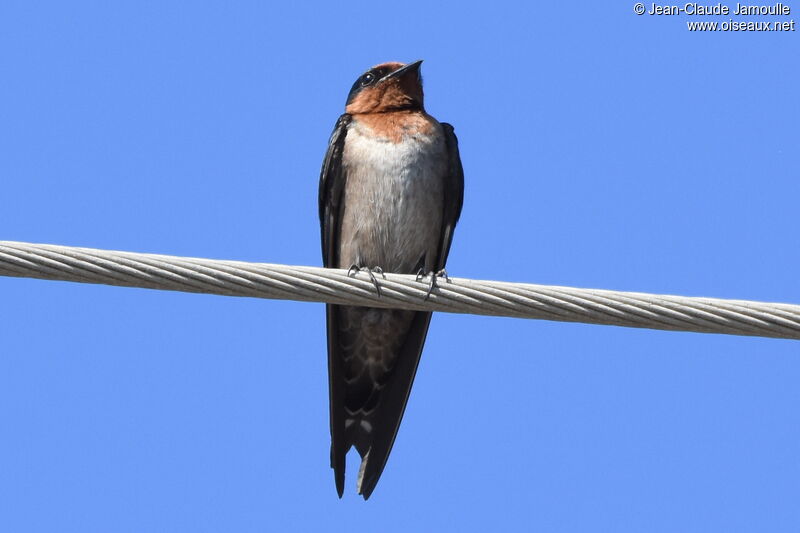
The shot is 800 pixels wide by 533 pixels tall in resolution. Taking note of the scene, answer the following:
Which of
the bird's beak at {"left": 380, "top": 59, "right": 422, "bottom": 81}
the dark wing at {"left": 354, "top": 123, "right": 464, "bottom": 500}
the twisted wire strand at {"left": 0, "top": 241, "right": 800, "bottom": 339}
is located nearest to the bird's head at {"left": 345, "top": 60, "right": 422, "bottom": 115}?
the bird's beak at {"left": 380, "top": 59, "right": 422, "bottom": 81}

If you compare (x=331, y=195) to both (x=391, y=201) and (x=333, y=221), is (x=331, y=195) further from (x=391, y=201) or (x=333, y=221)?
(x=391, y=201)

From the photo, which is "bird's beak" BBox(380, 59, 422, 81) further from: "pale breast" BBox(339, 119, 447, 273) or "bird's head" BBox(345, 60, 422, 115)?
"pale breast" BBox(339, 119, 447, 273)

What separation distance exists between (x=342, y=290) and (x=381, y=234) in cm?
287

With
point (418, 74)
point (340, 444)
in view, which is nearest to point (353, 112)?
point (418, 74)

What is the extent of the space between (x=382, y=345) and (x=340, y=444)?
0.87 meters

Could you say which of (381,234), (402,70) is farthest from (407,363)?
(402,70)

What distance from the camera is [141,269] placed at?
5.34 metres

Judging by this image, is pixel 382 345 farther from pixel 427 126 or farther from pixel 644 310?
pixel 644 310

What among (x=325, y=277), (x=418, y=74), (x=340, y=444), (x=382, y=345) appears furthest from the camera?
(x=418, y=74)

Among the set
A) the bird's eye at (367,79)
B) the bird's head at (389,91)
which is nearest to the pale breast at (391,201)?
the bird's head at (389,91)

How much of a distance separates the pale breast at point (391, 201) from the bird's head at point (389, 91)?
1.87 feet

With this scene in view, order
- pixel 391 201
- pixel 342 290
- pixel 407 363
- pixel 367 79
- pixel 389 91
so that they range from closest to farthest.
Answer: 1. pixel 342 290
2. pixel 391 201
3. pixel 407 363
4. pixel 389 91
5. pixel 367 79

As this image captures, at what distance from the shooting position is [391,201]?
339 inches

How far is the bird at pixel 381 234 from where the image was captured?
8578 millimetres
